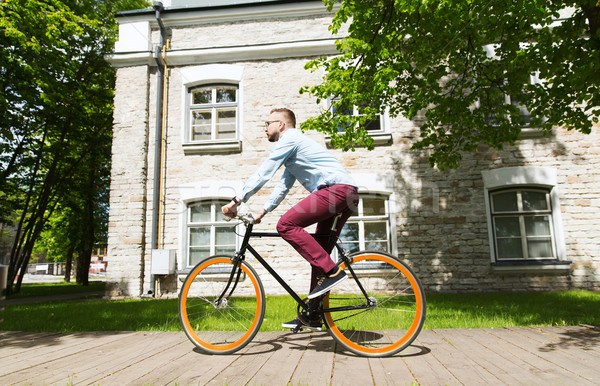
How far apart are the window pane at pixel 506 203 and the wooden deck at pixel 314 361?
5878mm

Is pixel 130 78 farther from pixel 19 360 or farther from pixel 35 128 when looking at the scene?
pixel 19 360

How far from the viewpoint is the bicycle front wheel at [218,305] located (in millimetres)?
3055

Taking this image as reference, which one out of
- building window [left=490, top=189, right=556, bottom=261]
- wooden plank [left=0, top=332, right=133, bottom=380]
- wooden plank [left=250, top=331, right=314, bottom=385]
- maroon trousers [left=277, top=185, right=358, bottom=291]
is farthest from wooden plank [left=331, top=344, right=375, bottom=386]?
building window [left=490, top=189, right=556, bottom=261]

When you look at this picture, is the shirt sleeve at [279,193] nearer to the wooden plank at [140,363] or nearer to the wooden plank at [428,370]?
the wooden plank at [140,363]

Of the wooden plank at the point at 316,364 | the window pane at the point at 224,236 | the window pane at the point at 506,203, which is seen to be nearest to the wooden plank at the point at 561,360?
the wooden plank at the point at 316,364

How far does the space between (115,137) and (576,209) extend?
11380mm

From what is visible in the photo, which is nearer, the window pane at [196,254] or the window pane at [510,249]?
the window pane at [510,249]

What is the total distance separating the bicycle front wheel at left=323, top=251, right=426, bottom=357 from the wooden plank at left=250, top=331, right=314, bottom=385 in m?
0.37

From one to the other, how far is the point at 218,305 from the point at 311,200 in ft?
3.97

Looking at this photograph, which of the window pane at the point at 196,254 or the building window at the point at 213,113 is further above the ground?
the building window at the point at 213,113

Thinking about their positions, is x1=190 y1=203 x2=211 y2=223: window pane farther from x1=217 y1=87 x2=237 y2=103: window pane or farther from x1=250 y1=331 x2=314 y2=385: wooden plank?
x1=250 y1=331 x2=314 y2=385: wooden plank

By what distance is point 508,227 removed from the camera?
9.01 meters

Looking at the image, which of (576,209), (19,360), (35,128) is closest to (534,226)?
(576,209)

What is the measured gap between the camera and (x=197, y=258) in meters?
9.77
